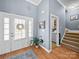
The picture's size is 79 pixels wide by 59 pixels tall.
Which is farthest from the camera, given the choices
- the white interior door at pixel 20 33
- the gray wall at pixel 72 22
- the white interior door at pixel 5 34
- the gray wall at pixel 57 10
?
the gray wall at pixel 72 22

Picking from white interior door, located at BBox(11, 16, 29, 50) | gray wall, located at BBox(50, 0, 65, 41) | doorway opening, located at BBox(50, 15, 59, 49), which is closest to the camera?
white interior door, located at BBox(11, 16, 29, 50)

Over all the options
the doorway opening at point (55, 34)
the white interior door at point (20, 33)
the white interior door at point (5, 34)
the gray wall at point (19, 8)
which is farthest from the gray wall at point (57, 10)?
the white interior door at point (5, 34)

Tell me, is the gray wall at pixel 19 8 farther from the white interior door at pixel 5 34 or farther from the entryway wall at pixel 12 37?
the white interior door at pixel 5 34

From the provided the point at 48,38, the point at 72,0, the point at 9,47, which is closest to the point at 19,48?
the point at 9,47

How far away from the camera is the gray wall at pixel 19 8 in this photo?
3.50 metres

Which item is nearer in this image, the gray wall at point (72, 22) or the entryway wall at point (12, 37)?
the entryway wall at point (12, 37)

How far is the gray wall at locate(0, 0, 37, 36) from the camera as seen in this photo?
3.50 meters

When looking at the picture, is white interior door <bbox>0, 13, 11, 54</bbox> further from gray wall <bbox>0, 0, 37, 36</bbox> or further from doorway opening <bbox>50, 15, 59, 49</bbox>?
doorway opening <bbox>50, 15, 59, 49</bbox>

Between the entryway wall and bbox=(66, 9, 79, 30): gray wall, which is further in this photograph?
bbox=(66, 9, 79, 30): gray wall

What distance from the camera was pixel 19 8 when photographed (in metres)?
4.22

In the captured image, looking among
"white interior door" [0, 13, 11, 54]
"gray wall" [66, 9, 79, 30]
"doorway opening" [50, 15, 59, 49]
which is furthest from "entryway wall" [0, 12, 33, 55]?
"gray wall" [66, 9, 79, 30]

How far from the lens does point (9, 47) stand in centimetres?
374

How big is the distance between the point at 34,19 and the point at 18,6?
5.24ft

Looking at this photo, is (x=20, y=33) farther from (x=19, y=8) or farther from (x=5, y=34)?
(x=19, y=8)
